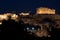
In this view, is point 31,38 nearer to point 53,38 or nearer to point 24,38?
point 24,38

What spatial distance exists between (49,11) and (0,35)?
82.2ft

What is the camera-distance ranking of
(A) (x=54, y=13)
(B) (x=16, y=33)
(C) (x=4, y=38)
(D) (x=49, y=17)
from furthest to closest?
(A) (x=54, y=13) < (D) (x=49, y=17) < (B) (x=16, y=33) < (C) (x=4, y=38)

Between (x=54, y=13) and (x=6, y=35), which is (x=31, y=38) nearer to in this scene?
(x=6, y=35)

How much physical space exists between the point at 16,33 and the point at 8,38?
2.92ft

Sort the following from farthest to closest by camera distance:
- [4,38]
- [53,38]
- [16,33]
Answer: [53,38] → [16,33] → [4,38]

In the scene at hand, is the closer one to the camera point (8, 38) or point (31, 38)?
point (8, 38)

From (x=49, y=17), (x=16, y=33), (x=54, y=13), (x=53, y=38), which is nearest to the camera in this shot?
(x=16, y=33)

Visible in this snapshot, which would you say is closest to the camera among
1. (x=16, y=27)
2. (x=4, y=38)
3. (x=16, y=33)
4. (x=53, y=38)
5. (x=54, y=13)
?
(x=4, y=38)

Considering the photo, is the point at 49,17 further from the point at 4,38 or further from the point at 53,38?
the point at 4,38

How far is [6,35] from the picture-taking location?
12.1 m

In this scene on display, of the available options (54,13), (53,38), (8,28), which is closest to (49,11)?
(54,13)

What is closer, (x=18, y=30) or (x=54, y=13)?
(x=18, y=30)

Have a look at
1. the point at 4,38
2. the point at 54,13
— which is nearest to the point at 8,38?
the point at 4,38

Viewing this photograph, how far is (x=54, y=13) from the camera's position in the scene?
119 ft
